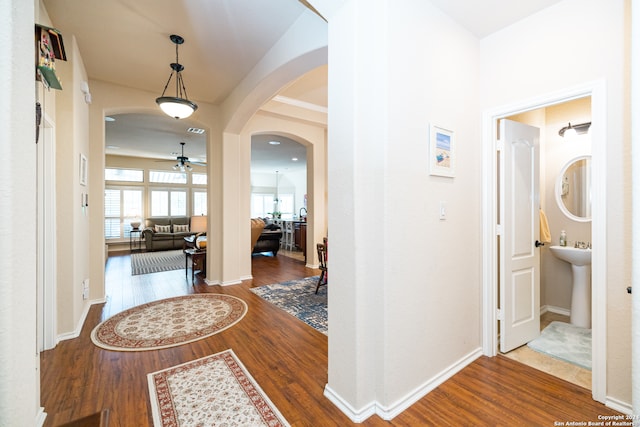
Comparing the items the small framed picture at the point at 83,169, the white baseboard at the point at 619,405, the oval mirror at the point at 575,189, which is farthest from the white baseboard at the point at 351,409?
the small framed picture at the point at 83,169

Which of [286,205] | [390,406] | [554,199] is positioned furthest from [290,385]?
[286,205]

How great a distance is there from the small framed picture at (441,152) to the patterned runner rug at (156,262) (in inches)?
230

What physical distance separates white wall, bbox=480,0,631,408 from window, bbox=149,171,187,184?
10429 mm

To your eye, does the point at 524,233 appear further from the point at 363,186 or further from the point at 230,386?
the point at 230,386

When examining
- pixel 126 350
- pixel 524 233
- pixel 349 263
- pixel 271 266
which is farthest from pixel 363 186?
pixel 271 266

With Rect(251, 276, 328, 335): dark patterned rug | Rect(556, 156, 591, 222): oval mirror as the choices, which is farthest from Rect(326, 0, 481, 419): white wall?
Rect(556, 156, 591, 222): oval mirror

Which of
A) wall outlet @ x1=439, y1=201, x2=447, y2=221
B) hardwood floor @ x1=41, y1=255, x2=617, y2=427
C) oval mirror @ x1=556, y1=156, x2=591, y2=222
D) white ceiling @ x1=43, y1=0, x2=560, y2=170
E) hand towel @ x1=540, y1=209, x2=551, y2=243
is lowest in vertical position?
hardwood floor @ x1=41, y1=255, x2=617, y2=427

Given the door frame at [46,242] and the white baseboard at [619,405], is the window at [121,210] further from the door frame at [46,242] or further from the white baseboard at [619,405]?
the white baseboard at [619,405]

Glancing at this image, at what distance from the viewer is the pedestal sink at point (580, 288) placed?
113 inches

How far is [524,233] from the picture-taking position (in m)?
2.57

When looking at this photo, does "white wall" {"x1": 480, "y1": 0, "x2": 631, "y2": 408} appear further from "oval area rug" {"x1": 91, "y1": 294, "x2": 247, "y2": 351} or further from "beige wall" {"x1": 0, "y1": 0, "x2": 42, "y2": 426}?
"oval area rug" {"x1": 91, "y1": 294, "x2": 247, "y2": 351}

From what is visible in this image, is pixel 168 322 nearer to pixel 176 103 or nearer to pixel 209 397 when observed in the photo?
pixel 209 397

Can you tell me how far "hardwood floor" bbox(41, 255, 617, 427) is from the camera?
5.56 feet

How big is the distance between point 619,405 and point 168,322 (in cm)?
387
